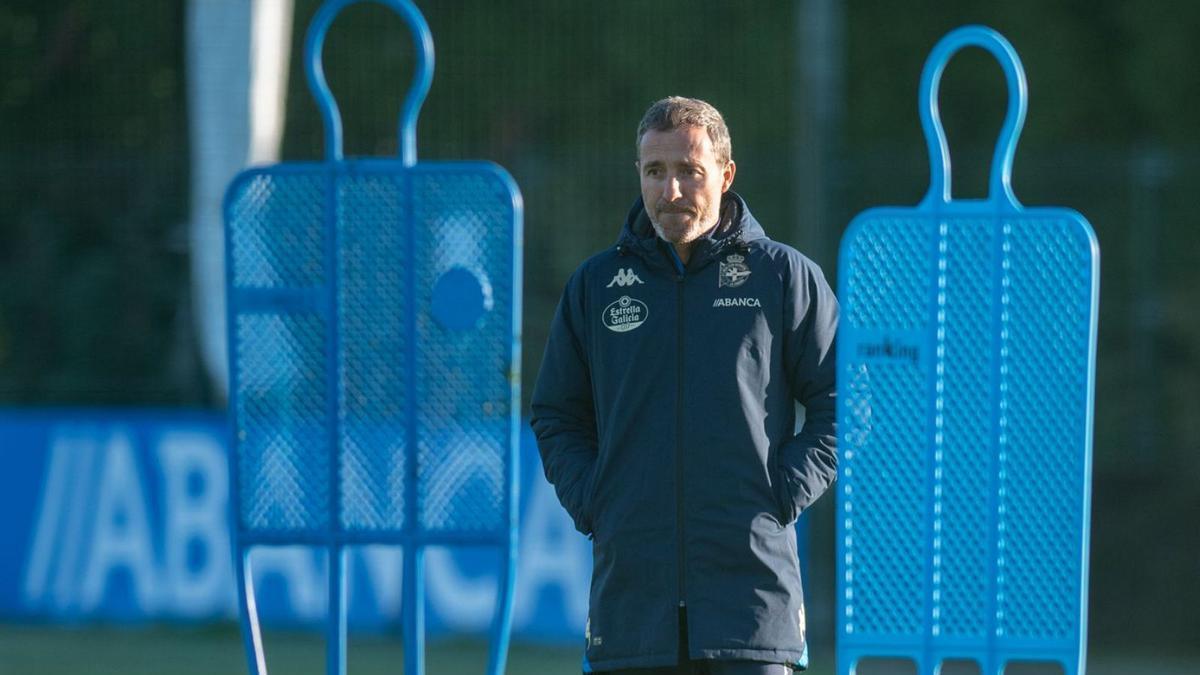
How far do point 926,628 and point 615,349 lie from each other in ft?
2.76

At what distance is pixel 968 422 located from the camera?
11.4ft

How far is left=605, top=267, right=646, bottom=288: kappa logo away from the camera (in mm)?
3496

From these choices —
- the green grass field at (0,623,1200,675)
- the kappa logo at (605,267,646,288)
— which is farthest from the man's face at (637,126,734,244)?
the green grass field at (0,623,1200,675)

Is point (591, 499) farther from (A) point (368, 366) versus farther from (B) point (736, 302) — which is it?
(A) point (368, 366)

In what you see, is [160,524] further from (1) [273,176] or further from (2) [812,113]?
(1) [273,176]

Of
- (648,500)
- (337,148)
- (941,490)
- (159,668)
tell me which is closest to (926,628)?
(941,490)

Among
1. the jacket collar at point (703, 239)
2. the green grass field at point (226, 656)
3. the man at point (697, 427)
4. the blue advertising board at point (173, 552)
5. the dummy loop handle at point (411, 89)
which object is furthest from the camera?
the blue advertising board at point (173, 552)

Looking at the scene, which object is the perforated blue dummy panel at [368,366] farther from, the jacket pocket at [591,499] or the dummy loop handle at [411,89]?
the jacket pocket at [591,499]

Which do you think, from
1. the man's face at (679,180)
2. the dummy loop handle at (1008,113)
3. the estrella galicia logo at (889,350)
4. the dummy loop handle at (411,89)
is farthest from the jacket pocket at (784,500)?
the dummy loop handle at (411,89)

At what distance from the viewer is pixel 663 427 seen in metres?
3.41

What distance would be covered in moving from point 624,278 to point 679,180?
23cm

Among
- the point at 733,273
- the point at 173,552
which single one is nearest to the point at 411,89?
the point at 733,273

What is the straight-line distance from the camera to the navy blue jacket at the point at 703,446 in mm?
3379

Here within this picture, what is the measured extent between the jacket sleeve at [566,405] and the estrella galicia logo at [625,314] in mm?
107
